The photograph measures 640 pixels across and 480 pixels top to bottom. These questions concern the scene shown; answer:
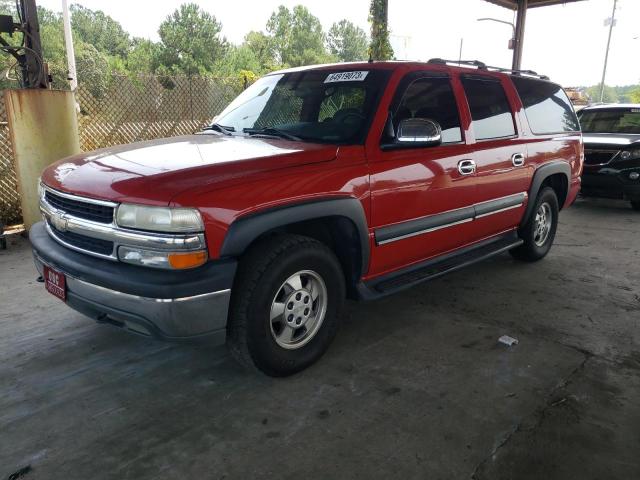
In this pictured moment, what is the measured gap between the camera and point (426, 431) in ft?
8.44

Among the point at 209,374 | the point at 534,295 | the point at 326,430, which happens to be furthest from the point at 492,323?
the point at 209,374

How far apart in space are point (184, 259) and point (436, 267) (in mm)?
2108

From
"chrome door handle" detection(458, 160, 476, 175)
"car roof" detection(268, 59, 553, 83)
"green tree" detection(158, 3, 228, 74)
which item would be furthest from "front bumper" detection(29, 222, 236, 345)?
"green tree" detection(158, 3, 228, 74)

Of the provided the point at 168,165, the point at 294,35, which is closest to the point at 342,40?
the point at 294,35

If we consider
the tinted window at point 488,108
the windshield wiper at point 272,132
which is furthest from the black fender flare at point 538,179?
the windshield wiper at point 272,132

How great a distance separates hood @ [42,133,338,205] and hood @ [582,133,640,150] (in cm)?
653

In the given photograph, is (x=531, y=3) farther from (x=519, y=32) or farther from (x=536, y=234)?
(x=536, y=234)

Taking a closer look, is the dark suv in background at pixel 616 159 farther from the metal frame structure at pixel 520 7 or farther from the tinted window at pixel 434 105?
the metal frame structure at pixel 520 7

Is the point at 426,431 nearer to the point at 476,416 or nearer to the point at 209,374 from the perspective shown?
the point at 476,416

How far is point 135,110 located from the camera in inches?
328

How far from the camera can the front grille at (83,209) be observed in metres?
2.61

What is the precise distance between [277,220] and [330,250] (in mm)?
511

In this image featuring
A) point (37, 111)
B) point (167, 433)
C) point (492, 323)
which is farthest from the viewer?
point (37, 111)

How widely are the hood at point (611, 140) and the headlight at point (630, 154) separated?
10cm
